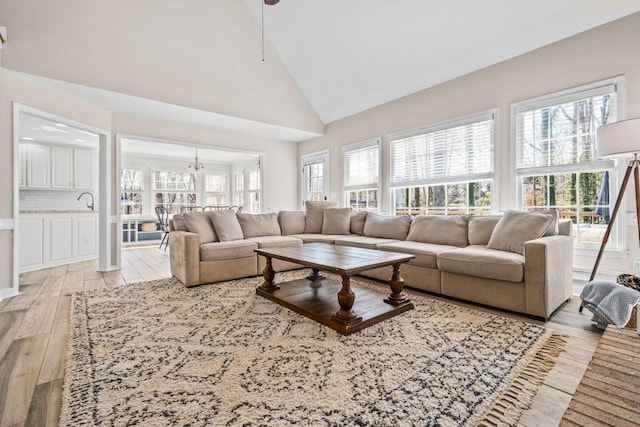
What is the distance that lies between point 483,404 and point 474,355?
19.1 inches

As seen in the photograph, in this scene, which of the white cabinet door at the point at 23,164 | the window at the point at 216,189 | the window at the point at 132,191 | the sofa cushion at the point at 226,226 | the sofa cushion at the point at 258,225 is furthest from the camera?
the window at the point at 216,189

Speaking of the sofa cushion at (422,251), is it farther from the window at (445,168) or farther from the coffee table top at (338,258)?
the window at (445,168)

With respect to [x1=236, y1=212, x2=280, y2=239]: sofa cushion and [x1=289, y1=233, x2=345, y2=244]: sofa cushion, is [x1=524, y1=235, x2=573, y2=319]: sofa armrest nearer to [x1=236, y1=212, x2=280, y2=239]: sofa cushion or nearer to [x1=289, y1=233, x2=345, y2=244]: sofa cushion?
[x1=289, y1=233, x2=345, y2=244]: sofa cushion

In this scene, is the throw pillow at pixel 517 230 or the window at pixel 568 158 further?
the window at pixel 568 158

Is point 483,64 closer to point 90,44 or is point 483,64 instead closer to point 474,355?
point 474,355

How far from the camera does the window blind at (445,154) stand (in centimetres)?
373

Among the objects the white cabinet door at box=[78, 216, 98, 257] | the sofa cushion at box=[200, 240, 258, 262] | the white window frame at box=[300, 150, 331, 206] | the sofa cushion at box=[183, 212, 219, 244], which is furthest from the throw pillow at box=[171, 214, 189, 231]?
the white window frame at box=[300, 150, 331, 206]

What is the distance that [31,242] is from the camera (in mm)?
4453

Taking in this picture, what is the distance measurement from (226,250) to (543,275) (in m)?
3.17

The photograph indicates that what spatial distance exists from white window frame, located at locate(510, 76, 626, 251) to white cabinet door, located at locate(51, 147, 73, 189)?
765cm

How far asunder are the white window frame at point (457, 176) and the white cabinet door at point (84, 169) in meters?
→ 6.10

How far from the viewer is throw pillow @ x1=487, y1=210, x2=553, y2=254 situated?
2709mm

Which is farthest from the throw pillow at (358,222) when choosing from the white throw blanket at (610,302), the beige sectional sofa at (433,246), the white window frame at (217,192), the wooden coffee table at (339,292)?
the white window frame at (217,192)

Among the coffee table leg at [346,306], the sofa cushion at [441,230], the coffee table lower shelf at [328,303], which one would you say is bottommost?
the coffee table lower shelf at [328,303]
